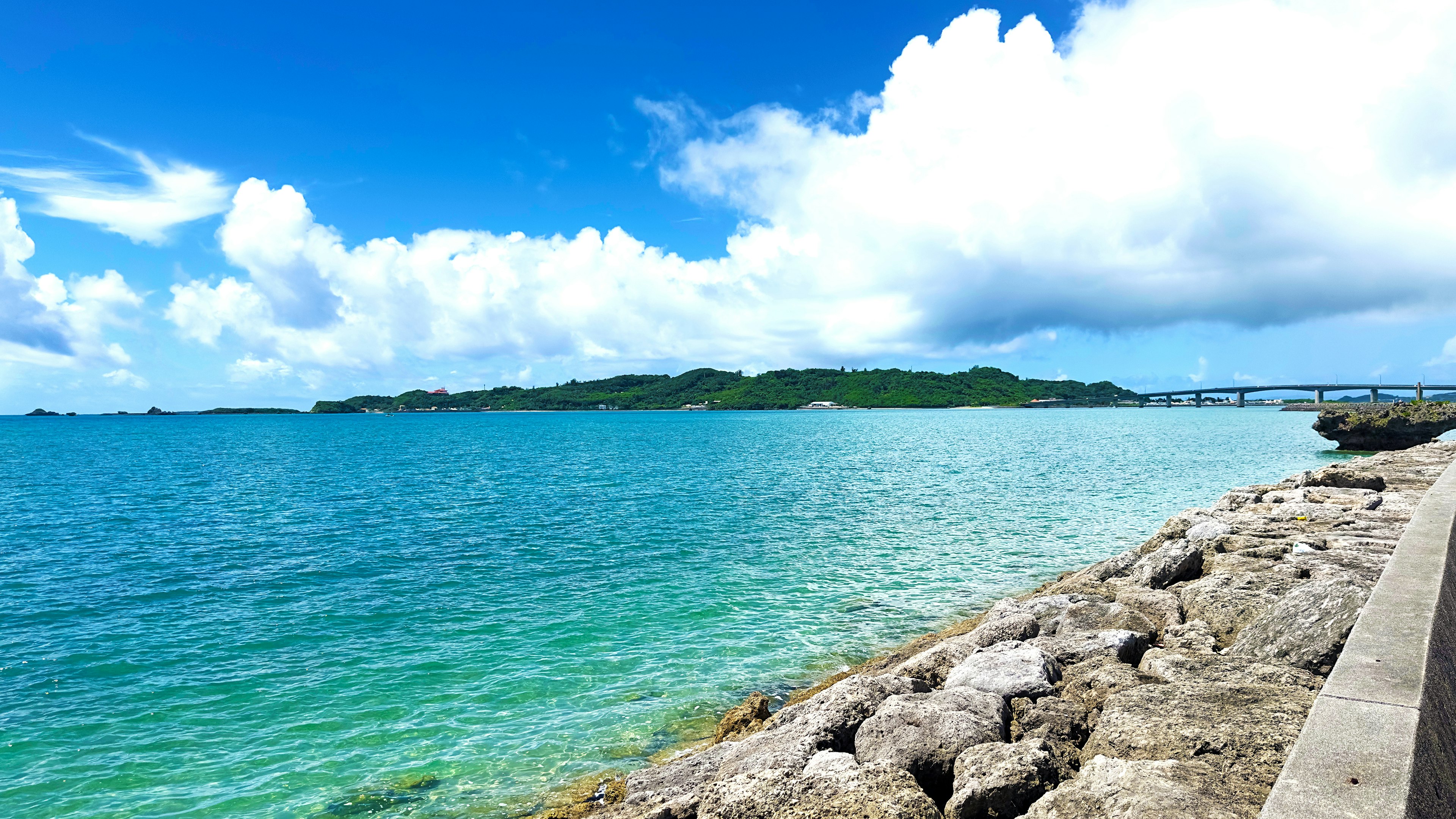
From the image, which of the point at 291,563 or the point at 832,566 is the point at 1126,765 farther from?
the point at 291,563

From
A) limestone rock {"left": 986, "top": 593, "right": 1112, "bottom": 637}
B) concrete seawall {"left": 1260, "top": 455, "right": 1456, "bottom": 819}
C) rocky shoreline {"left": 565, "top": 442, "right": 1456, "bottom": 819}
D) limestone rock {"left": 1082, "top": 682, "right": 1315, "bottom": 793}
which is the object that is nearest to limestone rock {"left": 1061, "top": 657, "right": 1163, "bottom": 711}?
rocky shoreline {"left": 565, "top": 442, "right": 1456, "bottom": 819}

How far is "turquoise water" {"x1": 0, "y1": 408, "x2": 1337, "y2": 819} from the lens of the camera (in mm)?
10781

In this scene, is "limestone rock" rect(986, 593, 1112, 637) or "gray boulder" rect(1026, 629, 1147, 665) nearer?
"gray boulder" rect(1026, 629, 1147, 665)

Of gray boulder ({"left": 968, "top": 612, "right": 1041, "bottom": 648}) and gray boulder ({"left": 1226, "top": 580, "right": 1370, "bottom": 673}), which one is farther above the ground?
gray boulder ({"left": 1226, "top": 580, "right": 1370, "bottom": 673})

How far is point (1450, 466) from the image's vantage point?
1975 centimetres

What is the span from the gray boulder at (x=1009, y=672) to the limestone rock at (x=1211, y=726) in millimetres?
965

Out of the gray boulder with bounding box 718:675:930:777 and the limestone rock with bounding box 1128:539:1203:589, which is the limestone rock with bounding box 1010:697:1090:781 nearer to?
the gray boulder with bounding box 718:675:930:777

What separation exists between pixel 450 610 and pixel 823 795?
14245 millimetres

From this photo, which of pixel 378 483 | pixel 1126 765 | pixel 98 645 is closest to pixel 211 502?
pixel 378 483

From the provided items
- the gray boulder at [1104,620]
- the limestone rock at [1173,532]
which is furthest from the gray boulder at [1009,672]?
the limestone rock at [1173,532]

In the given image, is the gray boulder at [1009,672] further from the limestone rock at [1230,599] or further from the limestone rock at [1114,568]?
the limestone rock at [1114,568]

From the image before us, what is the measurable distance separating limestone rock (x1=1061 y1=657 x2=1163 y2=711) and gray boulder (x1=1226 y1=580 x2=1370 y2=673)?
1.17m

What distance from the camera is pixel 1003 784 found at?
20.0ft

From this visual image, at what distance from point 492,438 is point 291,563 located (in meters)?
91.8
